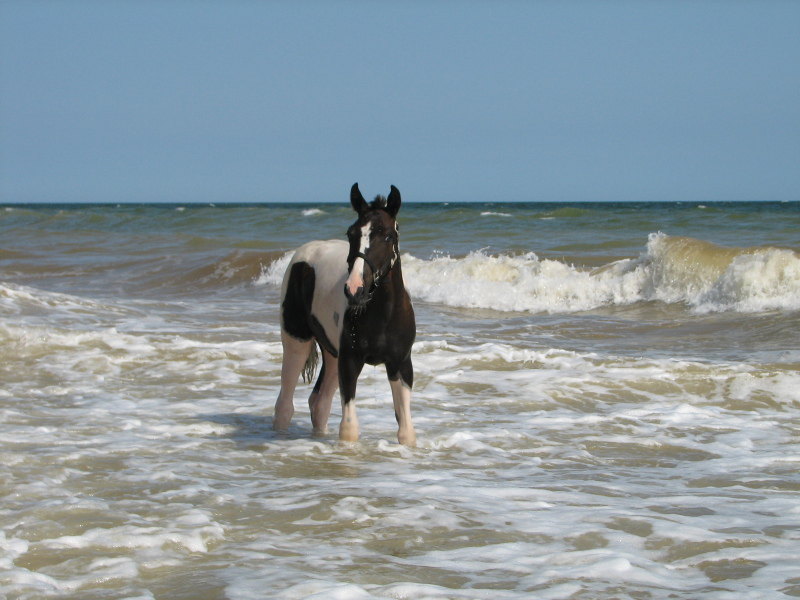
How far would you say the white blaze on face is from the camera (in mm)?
5125

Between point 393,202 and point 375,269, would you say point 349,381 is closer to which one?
point 375,269

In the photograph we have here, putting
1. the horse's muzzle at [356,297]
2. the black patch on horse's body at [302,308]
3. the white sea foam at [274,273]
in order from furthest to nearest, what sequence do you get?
the white sea foam at [274,273], the black patch on horse's body at [302,308], the horse's muzzle at [356,297]

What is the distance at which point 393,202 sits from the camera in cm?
535

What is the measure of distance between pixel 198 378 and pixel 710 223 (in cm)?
2893

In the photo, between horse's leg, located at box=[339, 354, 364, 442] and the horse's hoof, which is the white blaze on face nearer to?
horse's leg, located at box=[339, 354, 364, 442]

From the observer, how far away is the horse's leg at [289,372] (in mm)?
6547

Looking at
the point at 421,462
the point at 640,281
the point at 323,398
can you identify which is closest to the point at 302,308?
the point at 323,398

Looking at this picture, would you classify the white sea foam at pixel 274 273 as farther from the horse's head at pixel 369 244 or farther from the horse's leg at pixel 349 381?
the horse's head at pixel 369 244

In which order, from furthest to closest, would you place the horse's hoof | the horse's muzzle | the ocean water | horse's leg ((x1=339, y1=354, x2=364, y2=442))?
the horse's hoof < horse's leg ((x1=339, y1=354, x2=364, y2=442)) < the horse's muzzle < the ocean water

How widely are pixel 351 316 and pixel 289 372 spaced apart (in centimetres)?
116

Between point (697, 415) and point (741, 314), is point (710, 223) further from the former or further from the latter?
point (697, 415)

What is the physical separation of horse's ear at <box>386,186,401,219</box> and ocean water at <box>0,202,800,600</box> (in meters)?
1.42
